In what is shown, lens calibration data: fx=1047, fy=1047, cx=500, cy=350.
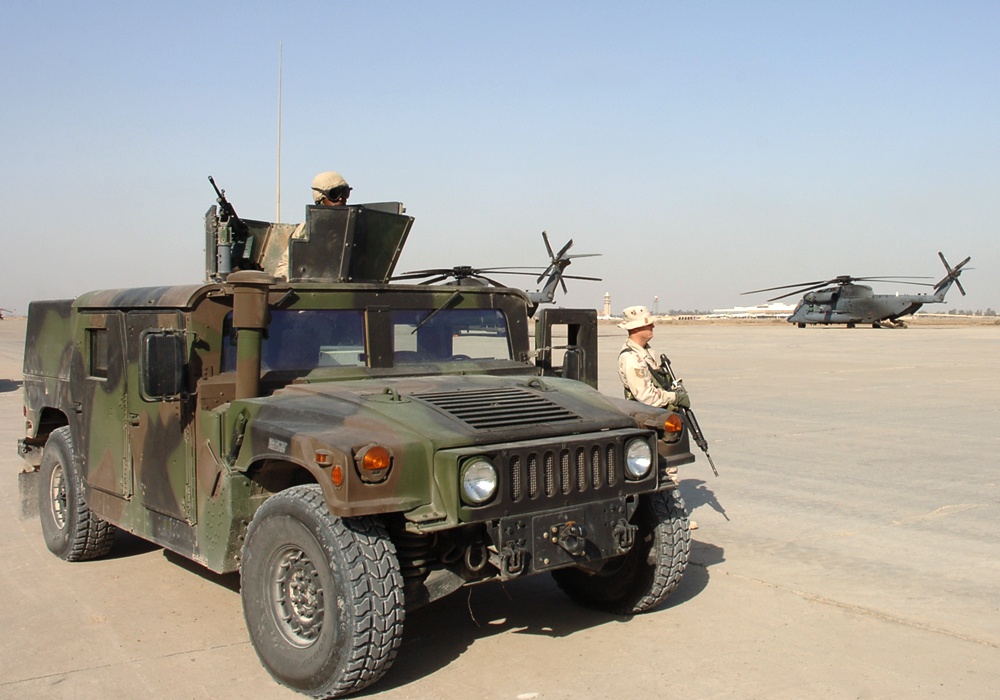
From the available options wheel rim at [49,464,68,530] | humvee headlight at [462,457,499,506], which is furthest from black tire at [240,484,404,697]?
wheel rim at [49,464,68,530]

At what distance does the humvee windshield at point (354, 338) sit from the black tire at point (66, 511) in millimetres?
1904

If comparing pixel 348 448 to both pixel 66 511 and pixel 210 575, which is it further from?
pixel 66 511

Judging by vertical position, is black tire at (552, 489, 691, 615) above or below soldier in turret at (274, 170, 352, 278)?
below

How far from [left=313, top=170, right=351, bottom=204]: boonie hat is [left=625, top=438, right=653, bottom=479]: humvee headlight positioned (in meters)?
3.61

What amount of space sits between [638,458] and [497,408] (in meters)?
0.71

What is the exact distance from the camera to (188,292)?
5.50 meters

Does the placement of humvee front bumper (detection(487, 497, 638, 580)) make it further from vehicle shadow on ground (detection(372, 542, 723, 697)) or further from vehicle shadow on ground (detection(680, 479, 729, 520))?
vehicle shadow on ground (detection(680, 479, 729, 520))

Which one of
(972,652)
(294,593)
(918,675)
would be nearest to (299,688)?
(294,593)

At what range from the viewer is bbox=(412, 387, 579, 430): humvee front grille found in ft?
15.5

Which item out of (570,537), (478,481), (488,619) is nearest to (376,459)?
(478,481)

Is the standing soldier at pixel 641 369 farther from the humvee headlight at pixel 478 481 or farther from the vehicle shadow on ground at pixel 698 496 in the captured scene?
the humvee headlight at pixel 478 481

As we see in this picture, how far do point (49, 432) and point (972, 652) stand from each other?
6099 mm

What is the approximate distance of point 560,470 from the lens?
460 centimetres

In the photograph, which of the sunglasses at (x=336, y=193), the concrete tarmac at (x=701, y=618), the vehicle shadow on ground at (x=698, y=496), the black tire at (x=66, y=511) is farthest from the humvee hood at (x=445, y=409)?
the vehicle shadow on ground at (x=698, y=496)
